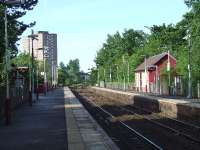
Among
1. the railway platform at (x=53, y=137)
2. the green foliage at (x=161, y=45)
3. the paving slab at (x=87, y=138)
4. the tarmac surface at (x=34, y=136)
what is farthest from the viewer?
the green foliage at (x=161, y=45)

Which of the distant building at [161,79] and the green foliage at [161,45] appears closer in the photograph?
the green foliage at [161,45]

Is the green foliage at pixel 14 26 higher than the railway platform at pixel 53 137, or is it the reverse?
the green foliage at pixel 14 26

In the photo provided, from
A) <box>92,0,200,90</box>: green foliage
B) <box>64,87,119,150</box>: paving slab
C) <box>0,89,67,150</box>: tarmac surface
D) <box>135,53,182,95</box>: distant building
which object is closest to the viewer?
<box>64,87,119,150</box>: paving slab

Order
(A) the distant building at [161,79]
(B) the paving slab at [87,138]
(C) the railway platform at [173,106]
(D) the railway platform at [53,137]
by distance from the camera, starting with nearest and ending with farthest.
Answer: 1. (B) the paving slab at [87,138]
2. (D) the railway platform at [53,137]
3. (C) the railway platform at [173,106]
4. (A) the distant building at [161,79]

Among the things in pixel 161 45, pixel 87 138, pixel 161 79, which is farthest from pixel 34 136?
pixel 161 45

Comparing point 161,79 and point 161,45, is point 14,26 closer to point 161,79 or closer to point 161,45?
point 161,79

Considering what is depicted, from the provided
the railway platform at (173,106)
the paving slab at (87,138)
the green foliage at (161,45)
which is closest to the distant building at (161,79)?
the green foliage at (161,45)

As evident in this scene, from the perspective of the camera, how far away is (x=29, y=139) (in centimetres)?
2036

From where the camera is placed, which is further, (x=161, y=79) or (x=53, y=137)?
(x=161, y=79)

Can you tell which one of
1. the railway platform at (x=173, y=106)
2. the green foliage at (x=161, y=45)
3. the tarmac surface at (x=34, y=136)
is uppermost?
the green foliage at (x=161, y=45)

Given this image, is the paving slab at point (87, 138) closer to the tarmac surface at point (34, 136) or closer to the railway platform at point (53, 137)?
the railway platform at point (53, 137)

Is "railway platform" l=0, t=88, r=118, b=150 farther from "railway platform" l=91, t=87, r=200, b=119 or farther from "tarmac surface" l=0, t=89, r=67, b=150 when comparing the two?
"railway platform" l=91, t=87, r=200, b=119

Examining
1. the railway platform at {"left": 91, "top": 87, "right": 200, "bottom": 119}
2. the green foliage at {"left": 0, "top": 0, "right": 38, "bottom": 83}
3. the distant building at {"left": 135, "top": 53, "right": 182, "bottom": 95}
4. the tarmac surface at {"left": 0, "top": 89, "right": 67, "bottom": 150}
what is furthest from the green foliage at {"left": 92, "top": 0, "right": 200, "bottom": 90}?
the tarmac surface at {"left": 0, "top": 89, "right": 67, "bottom": 150}

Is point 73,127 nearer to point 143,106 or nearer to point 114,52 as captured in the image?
point 143,106
